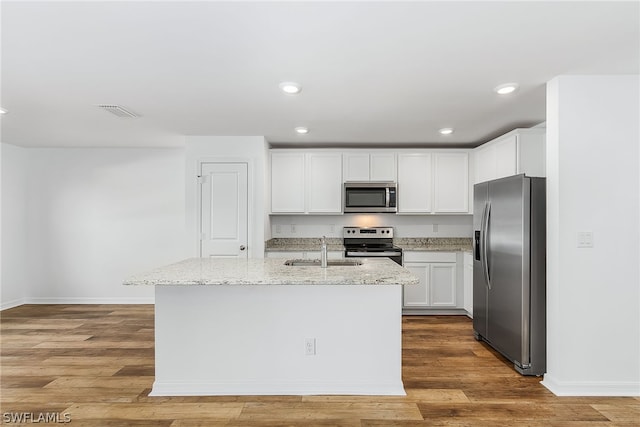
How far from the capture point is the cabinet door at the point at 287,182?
4.99m

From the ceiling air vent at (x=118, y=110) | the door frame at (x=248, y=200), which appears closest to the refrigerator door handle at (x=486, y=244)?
the door frame at (x=248, y=200)

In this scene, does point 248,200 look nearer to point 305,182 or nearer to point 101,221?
point 305,182

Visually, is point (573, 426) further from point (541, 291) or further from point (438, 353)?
point (438, 353)

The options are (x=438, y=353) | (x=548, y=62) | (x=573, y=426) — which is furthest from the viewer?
(x=438, y=353)

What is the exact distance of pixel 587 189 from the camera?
2.69 meters

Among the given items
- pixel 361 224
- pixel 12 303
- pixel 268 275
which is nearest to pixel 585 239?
pixel 268 275

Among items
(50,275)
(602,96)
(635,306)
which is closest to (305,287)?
(635,306)

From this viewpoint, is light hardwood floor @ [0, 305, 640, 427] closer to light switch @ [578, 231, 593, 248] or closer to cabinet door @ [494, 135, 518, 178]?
light switch @ [578, 231, 593, 248]

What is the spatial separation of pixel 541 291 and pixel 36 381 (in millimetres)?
4090

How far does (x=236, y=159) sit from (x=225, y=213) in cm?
70

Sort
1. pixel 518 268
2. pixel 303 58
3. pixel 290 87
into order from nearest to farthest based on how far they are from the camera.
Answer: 1. pixel 303 58
2. pixel 290 87
3. pixel 518 268

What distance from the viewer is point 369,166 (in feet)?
16.4

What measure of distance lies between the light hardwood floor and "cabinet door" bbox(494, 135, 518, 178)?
1903mm

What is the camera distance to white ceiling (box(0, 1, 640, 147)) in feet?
5.97
